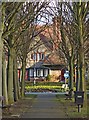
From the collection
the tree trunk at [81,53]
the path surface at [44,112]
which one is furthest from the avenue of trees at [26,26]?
the path surface at [44,112]

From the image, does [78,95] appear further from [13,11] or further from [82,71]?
[13,11]

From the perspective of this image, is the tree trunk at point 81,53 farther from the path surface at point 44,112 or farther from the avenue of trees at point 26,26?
the path surface at point 44,112

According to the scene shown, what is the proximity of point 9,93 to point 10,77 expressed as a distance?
3.57 feet

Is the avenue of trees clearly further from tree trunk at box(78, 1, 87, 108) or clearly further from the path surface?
the path surface

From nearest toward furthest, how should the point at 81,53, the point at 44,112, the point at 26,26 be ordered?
the point at 44,112
the point at 81,53
the point at 26,26

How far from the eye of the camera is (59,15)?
32562 mm

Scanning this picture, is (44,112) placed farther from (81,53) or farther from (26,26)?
(26,26)

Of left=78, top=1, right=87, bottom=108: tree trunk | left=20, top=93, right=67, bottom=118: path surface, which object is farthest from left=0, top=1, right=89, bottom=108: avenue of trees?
left=20, top=93, right=67, bottom=118: path surface

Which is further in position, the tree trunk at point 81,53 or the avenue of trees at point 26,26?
the tree trunk at point 81,53

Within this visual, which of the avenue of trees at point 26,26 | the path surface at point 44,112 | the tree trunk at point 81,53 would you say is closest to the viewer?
the path surface at point 44,112

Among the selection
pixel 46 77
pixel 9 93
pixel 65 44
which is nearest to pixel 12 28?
pixel 9 93

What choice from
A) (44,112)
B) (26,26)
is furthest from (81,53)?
(44,112)

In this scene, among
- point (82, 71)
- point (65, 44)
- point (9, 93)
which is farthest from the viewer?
point (65, 44)

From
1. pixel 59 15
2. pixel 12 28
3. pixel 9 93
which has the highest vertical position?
pixel 59 15
